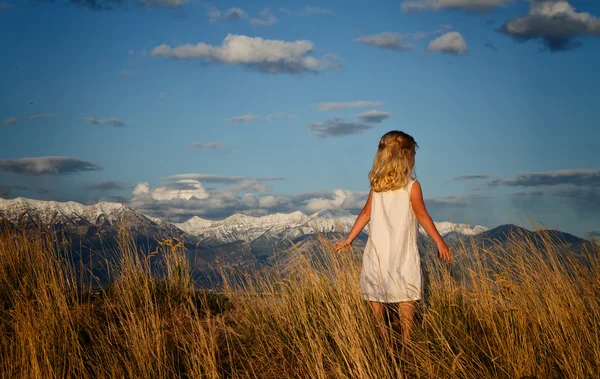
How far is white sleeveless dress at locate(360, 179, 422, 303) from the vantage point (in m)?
4.50

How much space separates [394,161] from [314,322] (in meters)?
1.59

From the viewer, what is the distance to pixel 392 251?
4.60 meters

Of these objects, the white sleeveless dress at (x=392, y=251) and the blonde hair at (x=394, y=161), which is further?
the blonde hair at (x=394, y=161)

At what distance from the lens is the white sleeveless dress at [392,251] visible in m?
4.50

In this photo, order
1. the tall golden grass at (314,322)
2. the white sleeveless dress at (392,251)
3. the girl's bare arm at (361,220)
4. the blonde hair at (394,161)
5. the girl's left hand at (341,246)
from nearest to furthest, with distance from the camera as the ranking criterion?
the tall golden grass at (314,322), the white sleeveless dress at (392,251), the blonde hair at (394,161), the girl's bare arm at (361,220), the girl's left hand at (341,246)

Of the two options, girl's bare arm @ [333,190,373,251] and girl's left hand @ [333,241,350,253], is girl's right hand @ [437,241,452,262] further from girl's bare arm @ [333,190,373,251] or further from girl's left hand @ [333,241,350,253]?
girl's left hand @ [333,241,350,253]

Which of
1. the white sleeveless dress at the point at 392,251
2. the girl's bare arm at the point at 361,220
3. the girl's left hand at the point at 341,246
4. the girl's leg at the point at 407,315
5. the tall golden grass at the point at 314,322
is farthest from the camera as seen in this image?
the girl's left hand at the point at 341,246

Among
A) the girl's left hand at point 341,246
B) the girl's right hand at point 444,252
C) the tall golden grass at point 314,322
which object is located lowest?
the tall golden grass at point 314,322

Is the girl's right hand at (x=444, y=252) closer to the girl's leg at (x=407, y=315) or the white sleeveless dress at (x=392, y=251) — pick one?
the white sleeveless dress at (x=392, y=251)

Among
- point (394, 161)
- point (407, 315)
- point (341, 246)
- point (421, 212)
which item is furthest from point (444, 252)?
point (341, 246)

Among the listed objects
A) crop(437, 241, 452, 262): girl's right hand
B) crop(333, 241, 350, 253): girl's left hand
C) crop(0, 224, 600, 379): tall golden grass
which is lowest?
crop(0, 224, 600, 379): tall golden grass

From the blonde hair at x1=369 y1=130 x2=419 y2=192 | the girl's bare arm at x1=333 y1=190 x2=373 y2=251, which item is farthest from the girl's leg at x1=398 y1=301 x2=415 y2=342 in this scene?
the blonde hair at x1=369 y1=130 x2=419 y2=192

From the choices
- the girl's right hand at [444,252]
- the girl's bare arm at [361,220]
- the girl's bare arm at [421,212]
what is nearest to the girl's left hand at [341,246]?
the girl's bare arm at [361,220]

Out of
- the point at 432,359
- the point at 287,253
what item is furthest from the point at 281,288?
the point at 432,359
